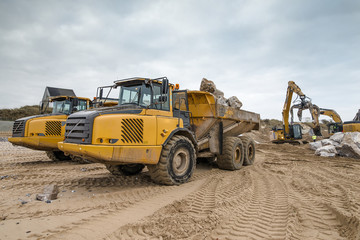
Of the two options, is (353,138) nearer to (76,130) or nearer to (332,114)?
(332,114)

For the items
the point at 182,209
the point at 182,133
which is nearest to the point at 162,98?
the point at 182,133

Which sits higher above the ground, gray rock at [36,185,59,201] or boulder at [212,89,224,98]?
boulder at [212,89,224,98]

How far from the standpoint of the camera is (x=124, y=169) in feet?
19.1

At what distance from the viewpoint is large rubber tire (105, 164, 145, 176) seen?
5695mm

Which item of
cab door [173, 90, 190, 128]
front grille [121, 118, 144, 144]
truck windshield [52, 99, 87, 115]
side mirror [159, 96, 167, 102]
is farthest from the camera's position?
truck windshield [52, 99, 87, 115]

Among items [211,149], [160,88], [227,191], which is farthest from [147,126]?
[211,149]

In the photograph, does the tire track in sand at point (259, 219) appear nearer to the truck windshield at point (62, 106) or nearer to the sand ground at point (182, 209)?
the sand ground at point (182, 209)

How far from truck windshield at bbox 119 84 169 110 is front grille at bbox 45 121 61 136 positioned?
3.95 metres

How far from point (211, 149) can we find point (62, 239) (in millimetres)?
4995

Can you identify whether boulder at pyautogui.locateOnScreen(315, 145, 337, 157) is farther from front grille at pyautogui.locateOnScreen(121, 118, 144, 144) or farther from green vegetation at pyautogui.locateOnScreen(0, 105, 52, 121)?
green vegetation at pyautogui.locateOnScreen(0, 105, 52, 121)

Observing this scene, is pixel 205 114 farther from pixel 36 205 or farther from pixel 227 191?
pixel 36 205

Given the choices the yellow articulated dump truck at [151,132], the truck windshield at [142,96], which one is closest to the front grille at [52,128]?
the yellow articulated dump truck at [151,132]

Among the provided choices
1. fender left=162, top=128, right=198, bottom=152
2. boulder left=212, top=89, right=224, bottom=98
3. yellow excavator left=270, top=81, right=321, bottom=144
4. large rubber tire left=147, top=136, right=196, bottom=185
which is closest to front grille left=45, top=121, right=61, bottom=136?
large rubber tire left=147, top=136, right=196, bottom=185

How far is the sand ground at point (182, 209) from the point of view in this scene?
2.76m
